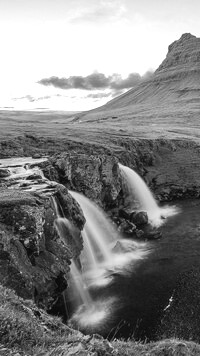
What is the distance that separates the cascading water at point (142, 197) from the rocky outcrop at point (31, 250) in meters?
32.0

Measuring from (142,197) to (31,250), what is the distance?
136ft

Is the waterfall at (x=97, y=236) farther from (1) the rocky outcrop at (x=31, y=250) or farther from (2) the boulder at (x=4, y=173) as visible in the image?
(1) the rocky outcrop at (x=31, y=250)

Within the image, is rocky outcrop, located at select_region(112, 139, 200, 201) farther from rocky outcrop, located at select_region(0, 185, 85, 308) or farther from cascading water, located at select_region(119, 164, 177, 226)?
rocky outcrop, located at select_region(0, 185, 85, 308)

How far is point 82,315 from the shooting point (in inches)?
1046

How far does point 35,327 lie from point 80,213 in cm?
2270

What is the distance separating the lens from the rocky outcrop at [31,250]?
20.5 metres

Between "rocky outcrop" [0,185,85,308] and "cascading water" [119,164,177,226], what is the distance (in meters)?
32.0

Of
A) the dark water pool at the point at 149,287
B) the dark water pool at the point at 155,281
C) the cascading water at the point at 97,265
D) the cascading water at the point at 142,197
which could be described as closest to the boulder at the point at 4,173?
the cascading water at the point at 97,265

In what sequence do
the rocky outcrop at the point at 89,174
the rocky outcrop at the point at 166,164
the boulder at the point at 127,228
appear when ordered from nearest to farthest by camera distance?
the boulder at the point at 127,228
the rocky outcrop at the point at 89,174
the rocky outcrop at the point at 166,164

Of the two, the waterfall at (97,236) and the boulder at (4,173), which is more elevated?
the boulder at (4,173)

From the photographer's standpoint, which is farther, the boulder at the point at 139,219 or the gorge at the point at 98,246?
the boulder at the point at 139,219

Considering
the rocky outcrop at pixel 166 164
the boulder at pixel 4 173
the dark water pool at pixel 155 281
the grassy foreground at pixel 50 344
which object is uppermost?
the boulder at pixel 4 173

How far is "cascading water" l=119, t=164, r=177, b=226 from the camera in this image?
58.1m

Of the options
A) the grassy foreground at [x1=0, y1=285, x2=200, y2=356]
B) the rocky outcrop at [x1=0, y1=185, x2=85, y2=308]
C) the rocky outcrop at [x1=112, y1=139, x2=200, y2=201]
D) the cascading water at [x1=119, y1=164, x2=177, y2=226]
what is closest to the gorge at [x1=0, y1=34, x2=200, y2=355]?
the rocky outcrop at [x1=0, y1=185, x2=85, y2=308]
